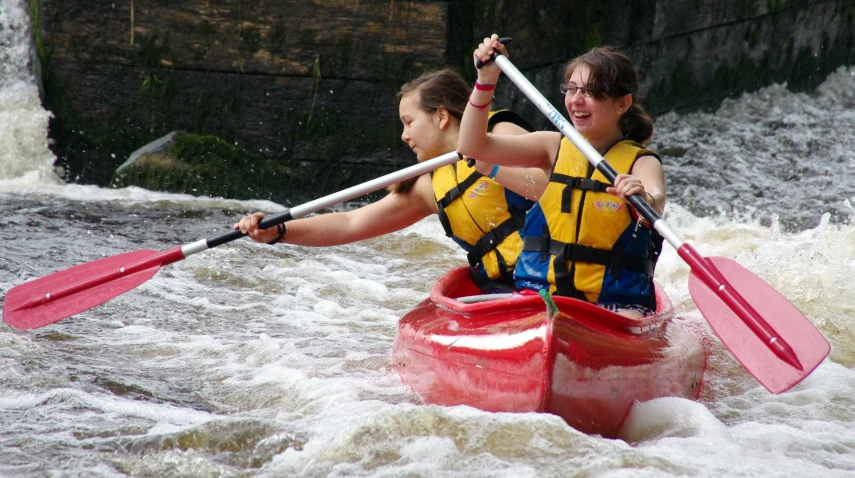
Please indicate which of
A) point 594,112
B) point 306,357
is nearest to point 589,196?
point 594,112

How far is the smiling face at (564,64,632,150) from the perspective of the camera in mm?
2977

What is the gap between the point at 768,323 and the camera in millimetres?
2744

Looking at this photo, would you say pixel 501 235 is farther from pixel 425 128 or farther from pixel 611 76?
pixel 611 76

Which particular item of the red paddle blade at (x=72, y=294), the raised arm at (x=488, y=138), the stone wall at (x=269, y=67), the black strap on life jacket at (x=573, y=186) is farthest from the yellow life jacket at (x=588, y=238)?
the stone wall at (x=269, y=67)

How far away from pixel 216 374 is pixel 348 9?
334 cm

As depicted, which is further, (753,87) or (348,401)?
(753,87)

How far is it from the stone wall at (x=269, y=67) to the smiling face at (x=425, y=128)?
2842mm

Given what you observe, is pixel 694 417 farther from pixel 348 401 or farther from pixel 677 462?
pixel 348 401

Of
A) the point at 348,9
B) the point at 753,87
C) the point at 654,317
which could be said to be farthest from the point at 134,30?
the point at 753,87

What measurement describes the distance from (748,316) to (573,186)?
25.1 inches

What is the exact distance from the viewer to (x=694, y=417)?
2.84 metres

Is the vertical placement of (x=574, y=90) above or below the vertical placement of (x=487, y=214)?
Answer: above

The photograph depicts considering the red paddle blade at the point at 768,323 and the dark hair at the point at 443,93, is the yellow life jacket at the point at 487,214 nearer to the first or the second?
the dark hair at the point at 443,93

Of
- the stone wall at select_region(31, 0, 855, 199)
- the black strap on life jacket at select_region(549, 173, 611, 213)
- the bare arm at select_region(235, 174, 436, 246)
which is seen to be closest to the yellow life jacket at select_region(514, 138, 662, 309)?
the black strap on life jacket at select_region(549, 173, 611, 213)
